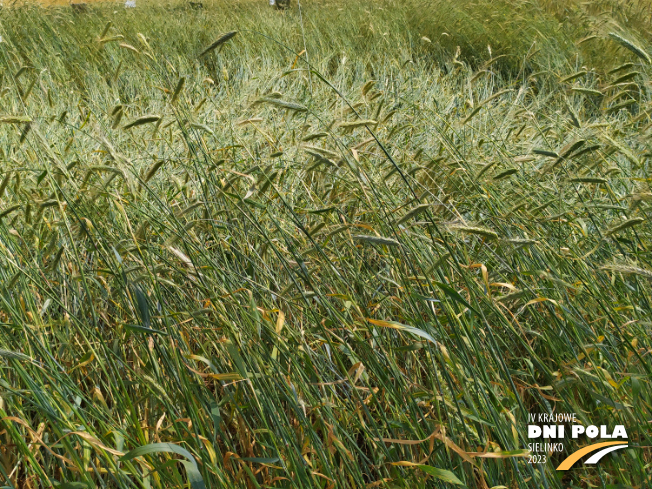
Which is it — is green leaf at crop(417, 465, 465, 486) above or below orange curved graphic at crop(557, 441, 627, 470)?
above

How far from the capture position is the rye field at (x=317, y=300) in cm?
94

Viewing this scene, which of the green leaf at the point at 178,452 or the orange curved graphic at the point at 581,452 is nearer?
the green leaf at the point at 178,452

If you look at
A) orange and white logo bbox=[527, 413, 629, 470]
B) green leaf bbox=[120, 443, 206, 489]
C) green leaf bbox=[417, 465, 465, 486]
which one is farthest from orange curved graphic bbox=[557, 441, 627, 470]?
green leaf bbox=[120, 443, 206, 489]

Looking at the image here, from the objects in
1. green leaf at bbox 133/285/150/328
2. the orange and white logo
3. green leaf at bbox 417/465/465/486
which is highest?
green leaf at bbox 133/285/150/328

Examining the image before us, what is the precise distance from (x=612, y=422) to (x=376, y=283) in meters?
0.67

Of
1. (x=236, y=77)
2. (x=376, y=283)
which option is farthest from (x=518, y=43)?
(x=376, y=283)

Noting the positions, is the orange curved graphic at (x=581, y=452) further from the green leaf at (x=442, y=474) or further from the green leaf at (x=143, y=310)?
the green leaf at (x=143, y=310)

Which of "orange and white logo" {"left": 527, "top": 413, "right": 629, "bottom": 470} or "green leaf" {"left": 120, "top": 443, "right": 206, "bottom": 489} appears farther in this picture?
"orange and white logo" {"left": 527, "top": 413, "right": 629, "bottom": 470}

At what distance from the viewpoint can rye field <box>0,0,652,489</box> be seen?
945mm

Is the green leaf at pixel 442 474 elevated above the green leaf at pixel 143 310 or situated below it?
below

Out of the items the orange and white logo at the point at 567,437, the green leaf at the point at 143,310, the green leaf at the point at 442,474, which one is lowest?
the orange and white logo at the point at 567,437

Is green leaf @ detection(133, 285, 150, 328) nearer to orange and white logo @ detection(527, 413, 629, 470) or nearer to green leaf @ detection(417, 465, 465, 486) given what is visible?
green leaf @ detection(417, 465, 465, 486)

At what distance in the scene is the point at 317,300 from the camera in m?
1.40

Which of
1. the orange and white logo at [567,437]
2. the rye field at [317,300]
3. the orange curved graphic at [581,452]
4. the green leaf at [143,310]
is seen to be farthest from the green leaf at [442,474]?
the green leaf at [143,310]
